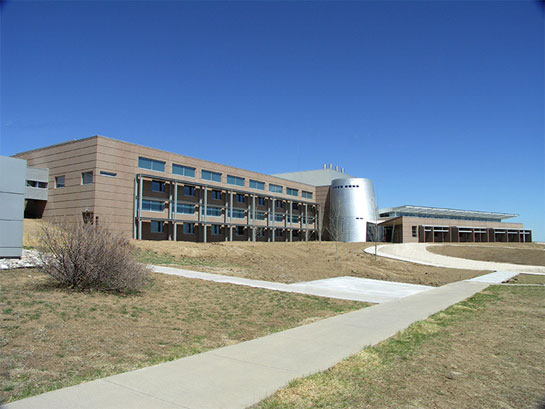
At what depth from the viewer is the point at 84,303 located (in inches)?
384

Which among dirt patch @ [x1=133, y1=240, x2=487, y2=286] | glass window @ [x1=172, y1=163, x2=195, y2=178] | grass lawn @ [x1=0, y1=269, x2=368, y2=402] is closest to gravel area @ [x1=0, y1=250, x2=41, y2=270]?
grass lawn @ [x1=0, y1=269, x2=368, y2=402]

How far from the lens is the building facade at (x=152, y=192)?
39812 mm

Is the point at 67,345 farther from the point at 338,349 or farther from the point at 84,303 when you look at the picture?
the point at 338,349

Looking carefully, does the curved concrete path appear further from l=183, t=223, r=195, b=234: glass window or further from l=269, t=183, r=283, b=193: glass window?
l=183, t=223, r=195, b=234: glass window

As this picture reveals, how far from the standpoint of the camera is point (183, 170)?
4888cm

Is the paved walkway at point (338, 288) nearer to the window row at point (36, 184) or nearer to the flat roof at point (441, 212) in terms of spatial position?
the window row at point (36, 184)

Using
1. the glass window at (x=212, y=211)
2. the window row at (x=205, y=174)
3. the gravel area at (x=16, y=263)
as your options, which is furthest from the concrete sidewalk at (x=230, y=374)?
the glass window at (x=212, y=211)

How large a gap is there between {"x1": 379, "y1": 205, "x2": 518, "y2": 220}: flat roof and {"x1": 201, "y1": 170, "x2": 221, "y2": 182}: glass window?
44575 mm

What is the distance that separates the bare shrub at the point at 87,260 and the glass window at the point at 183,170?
36789 millimetres

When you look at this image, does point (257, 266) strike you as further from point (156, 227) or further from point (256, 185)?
point (256, 185)

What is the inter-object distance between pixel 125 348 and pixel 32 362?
1.39 metres

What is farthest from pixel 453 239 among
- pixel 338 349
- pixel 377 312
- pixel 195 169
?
pixel 338 349

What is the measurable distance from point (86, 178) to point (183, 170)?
11572mm

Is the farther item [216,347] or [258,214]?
[258,214]
